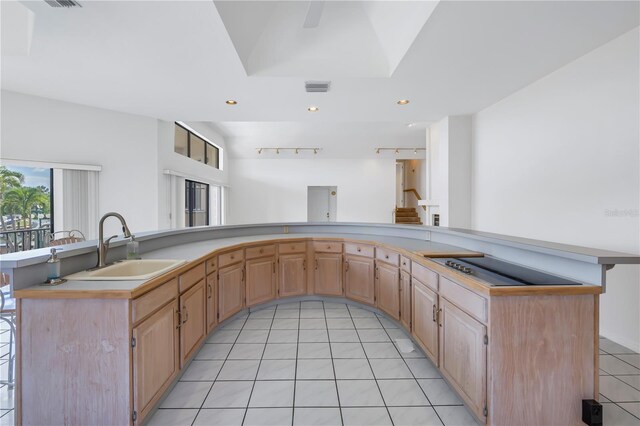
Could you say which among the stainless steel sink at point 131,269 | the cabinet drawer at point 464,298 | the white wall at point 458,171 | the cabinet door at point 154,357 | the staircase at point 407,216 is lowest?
the cabinet door at point 154,357

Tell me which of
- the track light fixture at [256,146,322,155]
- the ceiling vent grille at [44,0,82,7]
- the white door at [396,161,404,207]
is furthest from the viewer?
the white door at [396,161,404,207]

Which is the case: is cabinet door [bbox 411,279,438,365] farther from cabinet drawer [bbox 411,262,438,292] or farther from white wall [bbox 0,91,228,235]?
white wall [bbox 0,91,228,235]

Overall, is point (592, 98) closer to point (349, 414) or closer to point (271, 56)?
point (271, 56)

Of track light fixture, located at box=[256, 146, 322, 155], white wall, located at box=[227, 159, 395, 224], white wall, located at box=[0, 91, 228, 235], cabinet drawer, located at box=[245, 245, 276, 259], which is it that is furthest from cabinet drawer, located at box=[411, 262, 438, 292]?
track light fixture, located at box=[256, 146, 322, 155]

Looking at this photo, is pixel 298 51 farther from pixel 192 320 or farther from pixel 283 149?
pixel 283 149

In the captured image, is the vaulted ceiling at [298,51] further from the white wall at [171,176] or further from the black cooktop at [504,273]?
the black cooktop at [504,273]

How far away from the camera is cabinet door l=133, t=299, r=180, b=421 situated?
1.41m

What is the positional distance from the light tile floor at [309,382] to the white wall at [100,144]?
2827mm

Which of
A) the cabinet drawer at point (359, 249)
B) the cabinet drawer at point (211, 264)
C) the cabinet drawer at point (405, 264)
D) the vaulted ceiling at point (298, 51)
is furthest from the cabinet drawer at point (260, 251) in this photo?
the vaulted ceiling at point (298, 51)

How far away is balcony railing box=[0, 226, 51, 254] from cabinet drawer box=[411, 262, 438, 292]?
4695mm

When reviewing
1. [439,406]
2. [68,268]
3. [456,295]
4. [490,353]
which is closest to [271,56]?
[68,268]

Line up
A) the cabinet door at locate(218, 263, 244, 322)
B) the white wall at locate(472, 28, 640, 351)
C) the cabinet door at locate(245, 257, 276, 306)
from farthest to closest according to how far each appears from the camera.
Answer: the cabinet door at locate(245, 257, 276, 306), the cabinet door at locate(218, 263, 244, 322), the white wall at locate(472, 28, 640, 351)

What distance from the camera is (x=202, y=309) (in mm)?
2256

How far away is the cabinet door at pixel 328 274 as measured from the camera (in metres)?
3.42
